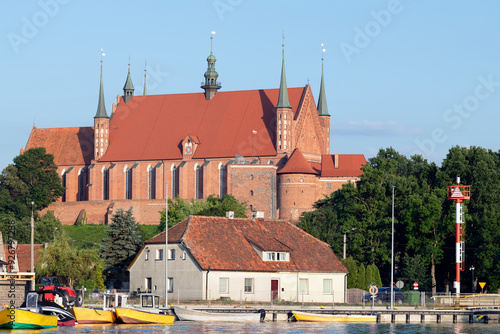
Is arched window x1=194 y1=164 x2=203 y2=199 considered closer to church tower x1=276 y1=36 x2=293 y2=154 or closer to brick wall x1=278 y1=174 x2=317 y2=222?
church tower x1=276 y1=36 x2=293 y2=154

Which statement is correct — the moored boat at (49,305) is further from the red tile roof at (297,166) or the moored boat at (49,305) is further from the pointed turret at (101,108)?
the pointed turret at (101,108)

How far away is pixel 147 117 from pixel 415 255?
234 ft

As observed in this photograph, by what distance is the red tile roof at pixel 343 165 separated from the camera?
13662 cm

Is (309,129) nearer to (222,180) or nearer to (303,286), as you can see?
(222,180)

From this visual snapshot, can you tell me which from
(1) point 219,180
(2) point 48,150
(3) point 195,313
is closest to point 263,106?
(1) point 219,180

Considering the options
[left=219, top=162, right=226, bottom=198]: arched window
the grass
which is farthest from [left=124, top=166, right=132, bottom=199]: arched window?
[left=219, top=162, right=226, bottom=198]: arched window

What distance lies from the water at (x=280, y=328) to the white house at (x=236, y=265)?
31.2 ft

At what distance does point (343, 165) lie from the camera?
13775 cm

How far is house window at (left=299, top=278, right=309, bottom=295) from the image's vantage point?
75.4m

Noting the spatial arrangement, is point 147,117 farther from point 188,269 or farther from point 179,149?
point 188,269

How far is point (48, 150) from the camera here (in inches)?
6255

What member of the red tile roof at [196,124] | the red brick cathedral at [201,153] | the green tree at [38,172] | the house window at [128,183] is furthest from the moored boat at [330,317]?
the green tree at [38,172]

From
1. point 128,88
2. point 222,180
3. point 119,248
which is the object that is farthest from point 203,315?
point 128,88

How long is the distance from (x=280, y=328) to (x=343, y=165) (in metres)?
79.8
